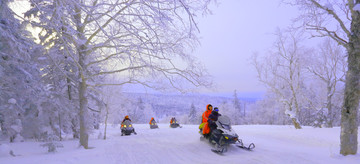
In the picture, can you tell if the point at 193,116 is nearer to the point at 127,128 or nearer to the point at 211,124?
the point at 127,128

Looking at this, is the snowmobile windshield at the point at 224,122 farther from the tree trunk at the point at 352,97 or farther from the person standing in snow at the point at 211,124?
the tree trunk at the point at 352,97

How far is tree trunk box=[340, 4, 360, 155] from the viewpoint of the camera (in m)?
6.14

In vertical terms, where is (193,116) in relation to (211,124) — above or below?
below

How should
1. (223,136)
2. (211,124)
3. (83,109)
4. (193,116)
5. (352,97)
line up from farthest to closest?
1. (193,116)
2. (83,109)
3. (211,124)
4. (223,136)
5. (352,97)

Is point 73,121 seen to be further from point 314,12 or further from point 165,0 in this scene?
point 314,12

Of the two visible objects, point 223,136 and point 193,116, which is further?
point 193,116

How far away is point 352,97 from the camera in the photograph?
20.4ft

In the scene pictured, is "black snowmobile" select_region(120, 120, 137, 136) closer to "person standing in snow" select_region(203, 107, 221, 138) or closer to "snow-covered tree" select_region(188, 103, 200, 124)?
"person standing in snow" select_region(203, 107, 221, 138)

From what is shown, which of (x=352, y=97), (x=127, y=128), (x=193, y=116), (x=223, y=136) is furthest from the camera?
(x=193, y=116)

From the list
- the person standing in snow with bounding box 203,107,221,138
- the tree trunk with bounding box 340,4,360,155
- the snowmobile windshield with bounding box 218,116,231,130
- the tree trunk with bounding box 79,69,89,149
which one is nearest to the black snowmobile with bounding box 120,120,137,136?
the tree trunk with bounding box 79,69,89,149

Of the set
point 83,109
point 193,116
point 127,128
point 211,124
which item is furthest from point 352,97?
point 193,116

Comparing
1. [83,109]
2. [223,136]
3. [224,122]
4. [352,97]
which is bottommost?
[223,136]

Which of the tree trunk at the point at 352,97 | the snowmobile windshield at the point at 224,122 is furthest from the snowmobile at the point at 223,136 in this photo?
the tree trunk at the point at 352,97

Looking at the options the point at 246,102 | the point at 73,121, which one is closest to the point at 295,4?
the point at 73,121
